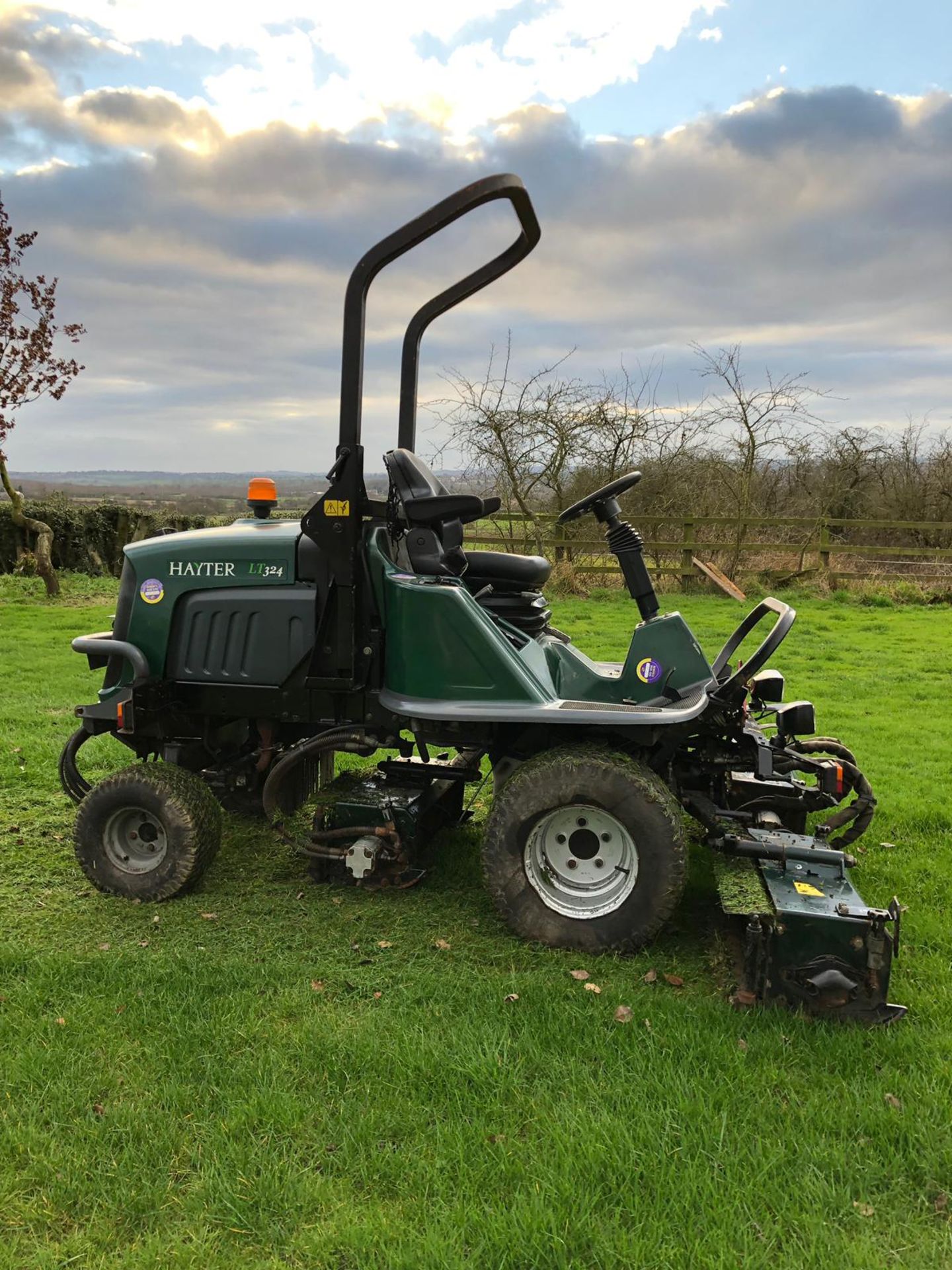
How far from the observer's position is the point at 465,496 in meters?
3.75

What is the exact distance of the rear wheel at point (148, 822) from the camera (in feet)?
12.5

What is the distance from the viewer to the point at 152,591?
3951 mm

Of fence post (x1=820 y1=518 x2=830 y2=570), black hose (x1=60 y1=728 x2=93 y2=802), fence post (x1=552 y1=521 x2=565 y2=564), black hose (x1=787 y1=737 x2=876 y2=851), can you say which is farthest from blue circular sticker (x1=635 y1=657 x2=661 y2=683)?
fence post (x1=820 y1=518 x2=830 y2=570)

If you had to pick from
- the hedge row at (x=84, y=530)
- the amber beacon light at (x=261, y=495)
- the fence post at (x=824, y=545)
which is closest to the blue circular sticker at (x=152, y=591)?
the amber beacon light at (x=261, y=495)

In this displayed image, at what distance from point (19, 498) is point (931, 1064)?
14.7 meters

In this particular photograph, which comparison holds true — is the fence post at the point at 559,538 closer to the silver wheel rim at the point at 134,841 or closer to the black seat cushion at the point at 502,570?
the black seat cushion at the point at 502,570

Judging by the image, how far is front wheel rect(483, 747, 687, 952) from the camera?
3.33 metres

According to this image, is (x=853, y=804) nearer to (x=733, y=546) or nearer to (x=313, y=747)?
(x=313, y=747)

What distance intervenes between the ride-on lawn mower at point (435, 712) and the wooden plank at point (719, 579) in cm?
970

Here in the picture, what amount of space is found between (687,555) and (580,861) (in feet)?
37.5

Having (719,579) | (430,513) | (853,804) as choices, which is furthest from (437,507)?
(719,579)

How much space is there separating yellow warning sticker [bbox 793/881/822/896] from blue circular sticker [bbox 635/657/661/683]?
1013 millimetres

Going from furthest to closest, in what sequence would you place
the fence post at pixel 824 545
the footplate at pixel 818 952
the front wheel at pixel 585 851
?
the fence post at pixel 824 545, the front wheel at pixel 585 851, the footplate at pixel 818 952

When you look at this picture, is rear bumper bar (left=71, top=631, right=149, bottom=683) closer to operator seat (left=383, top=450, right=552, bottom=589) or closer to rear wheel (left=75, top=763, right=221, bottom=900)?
rear wheel (left=75, top=763, right=221, bottom=900)
